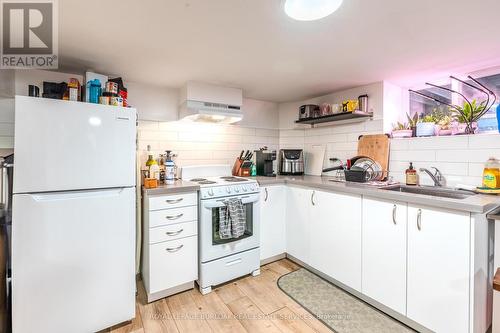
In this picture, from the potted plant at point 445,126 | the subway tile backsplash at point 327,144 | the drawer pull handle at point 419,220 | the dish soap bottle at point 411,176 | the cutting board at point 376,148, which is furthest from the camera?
the cutting board at point 376,148

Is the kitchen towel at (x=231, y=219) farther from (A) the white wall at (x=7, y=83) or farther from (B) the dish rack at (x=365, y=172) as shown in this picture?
(A) the white wall at (x=7, y=83)

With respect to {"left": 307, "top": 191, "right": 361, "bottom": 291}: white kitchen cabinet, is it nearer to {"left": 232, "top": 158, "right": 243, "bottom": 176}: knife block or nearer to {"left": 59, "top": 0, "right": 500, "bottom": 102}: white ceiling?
{"left": 232, "top": 158, "right": 243, "bottom": 176}: knife block

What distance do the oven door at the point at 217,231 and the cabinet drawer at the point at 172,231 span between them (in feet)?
0.27

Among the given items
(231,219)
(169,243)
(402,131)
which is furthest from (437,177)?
(169,243)

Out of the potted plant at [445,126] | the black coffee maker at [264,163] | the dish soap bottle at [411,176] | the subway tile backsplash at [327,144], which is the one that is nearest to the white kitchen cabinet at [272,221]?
the black coffee maker at [264,163]

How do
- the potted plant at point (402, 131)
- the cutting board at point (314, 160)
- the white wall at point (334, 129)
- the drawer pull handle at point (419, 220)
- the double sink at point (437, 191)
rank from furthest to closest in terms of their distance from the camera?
the cutting board at point (314, 160) < the white wall at point (334, 129) < the potted plant at point (402, 131) < the double sink at point (437, 191) < the drawer pull handle at point (419, 220)

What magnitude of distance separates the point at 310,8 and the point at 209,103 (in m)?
1.46

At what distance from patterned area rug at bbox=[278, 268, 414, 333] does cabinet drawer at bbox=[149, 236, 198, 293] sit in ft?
2.68

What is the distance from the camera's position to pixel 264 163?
2.94 metres

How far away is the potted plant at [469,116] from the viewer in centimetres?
187

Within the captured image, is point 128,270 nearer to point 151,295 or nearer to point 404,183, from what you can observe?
point 151,295

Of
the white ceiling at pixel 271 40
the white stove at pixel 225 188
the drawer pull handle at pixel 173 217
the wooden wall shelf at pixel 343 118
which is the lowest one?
the drawer pull handle at pixel 173 217

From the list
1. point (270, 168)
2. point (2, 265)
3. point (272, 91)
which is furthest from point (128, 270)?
point (272, 91)

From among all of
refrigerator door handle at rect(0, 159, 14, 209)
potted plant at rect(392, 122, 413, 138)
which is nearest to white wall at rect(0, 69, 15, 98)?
refrigerator door handle at rect(0, 159, 14, 209)
